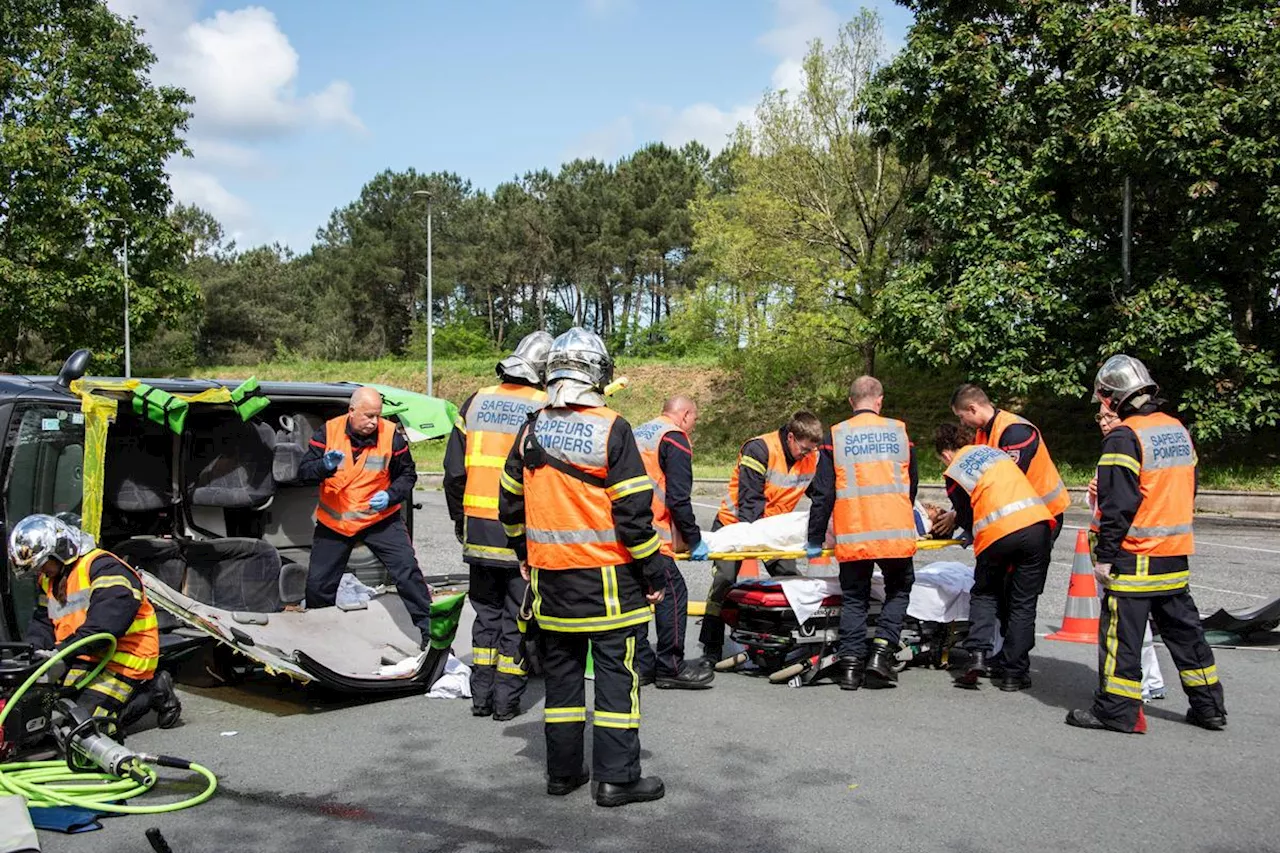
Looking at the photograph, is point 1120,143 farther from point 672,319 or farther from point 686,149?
point 686,149

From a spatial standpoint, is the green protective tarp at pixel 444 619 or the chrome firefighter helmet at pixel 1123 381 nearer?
the chrome firefighter helmet at pixel 1123 381

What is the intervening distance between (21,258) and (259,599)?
92.2 feet

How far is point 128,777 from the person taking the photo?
4918 mm

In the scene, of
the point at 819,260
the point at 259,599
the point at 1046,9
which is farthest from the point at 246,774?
the point at 819,260

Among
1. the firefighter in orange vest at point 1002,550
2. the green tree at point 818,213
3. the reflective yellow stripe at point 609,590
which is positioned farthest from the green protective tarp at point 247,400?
the green tree at point 818,213

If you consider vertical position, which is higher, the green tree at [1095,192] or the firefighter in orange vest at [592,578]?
the green tree at [1095,192]

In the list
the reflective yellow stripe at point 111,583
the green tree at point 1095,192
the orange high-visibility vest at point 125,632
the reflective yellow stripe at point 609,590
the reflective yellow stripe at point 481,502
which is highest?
the green tree at point 1095,192

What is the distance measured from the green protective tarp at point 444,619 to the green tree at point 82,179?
2748cm

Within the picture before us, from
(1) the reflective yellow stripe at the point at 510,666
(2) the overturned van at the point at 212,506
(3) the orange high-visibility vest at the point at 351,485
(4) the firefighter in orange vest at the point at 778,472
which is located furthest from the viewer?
(4) the firefighter in orange vest at the point at 778,472

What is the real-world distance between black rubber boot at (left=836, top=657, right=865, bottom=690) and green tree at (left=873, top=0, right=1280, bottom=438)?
1468 cm

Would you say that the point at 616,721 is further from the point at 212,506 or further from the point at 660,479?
the point at 212,506

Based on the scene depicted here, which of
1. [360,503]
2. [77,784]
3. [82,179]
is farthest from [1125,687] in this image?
[82,179]

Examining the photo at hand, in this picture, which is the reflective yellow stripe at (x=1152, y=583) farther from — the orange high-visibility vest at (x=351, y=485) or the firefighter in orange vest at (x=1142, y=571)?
the orange high-visibility vest at (x=351, y=485)

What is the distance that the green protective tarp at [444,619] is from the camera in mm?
6426
